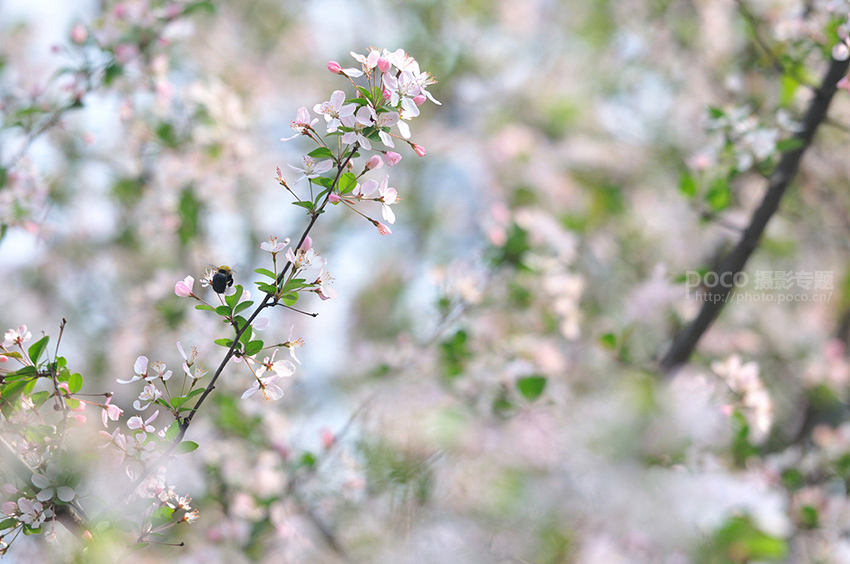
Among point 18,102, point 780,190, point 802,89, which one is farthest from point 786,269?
point 18,102

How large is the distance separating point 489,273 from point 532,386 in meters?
0.40

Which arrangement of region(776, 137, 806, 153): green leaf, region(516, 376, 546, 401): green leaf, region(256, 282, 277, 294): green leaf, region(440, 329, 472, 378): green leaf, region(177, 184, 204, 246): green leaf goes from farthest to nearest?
region(177, 184, 204, 246): green leaf → region(440, 329, 472, 378): green leaf → region(516, 376, 546, 401): green leaf → region(776, 137, 806, 153): green leaf → region(256, 282, 277, 294): green leaf

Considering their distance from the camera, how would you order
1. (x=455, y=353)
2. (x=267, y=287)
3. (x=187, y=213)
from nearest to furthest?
(x=267, y=287), (x=455, y=353), (x=187, y=213)

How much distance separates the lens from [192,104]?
2064 millimetres

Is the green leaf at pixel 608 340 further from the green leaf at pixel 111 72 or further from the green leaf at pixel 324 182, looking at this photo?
the green leaf at pixel 111 72

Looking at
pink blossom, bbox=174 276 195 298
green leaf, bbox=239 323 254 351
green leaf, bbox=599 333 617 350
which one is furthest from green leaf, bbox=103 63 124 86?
green leaf, bbox=599 333 617 350

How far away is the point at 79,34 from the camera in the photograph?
4.64 ft

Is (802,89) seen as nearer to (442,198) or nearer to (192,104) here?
(192,104)

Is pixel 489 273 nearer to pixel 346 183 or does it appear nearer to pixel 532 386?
pixel 532 386

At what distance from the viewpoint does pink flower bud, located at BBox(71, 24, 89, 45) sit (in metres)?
1.41

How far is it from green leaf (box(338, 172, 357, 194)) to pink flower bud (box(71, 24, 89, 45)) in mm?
1030

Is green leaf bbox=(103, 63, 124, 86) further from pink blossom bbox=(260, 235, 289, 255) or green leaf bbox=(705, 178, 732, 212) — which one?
green leaf bbox=(705, 178, 732, 212)

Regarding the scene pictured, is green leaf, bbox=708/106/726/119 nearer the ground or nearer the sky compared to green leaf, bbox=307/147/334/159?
nearer the ground

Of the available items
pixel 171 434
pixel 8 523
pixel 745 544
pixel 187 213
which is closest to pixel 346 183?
pixel 171 434
